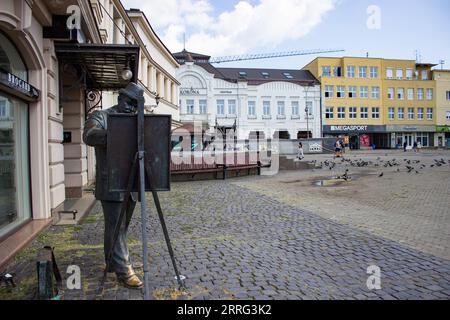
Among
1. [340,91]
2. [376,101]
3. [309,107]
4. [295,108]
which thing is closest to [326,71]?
[340,91]

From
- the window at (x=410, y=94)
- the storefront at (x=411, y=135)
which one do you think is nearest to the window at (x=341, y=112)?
the storefront at (x=411, y=135)

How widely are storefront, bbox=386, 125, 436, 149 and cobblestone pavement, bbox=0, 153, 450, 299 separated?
52.3 metres

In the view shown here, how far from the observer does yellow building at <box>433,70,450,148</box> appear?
59.8 metres

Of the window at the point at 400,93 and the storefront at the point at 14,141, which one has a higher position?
the window at the point at 400,93

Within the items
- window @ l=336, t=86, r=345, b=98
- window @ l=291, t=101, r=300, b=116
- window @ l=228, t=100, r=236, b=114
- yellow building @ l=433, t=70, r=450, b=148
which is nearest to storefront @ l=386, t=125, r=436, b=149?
yellow building @ l=433, t=70, r=450, b=148

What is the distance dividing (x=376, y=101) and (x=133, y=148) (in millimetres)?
58859

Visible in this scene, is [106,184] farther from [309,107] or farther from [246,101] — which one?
[309,107]

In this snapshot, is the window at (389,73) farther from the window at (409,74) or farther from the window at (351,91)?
the window at (351,91)

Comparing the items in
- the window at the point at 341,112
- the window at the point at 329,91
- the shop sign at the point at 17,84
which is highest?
the window at the point at 329,91

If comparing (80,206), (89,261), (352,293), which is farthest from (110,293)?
(80,206)

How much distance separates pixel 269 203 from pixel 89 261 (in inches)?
216

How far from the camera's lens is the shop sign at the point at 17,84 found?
16.2ft

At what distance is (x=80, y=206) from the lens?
8.40m

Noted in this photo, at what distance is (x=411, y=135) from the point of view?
193ft
